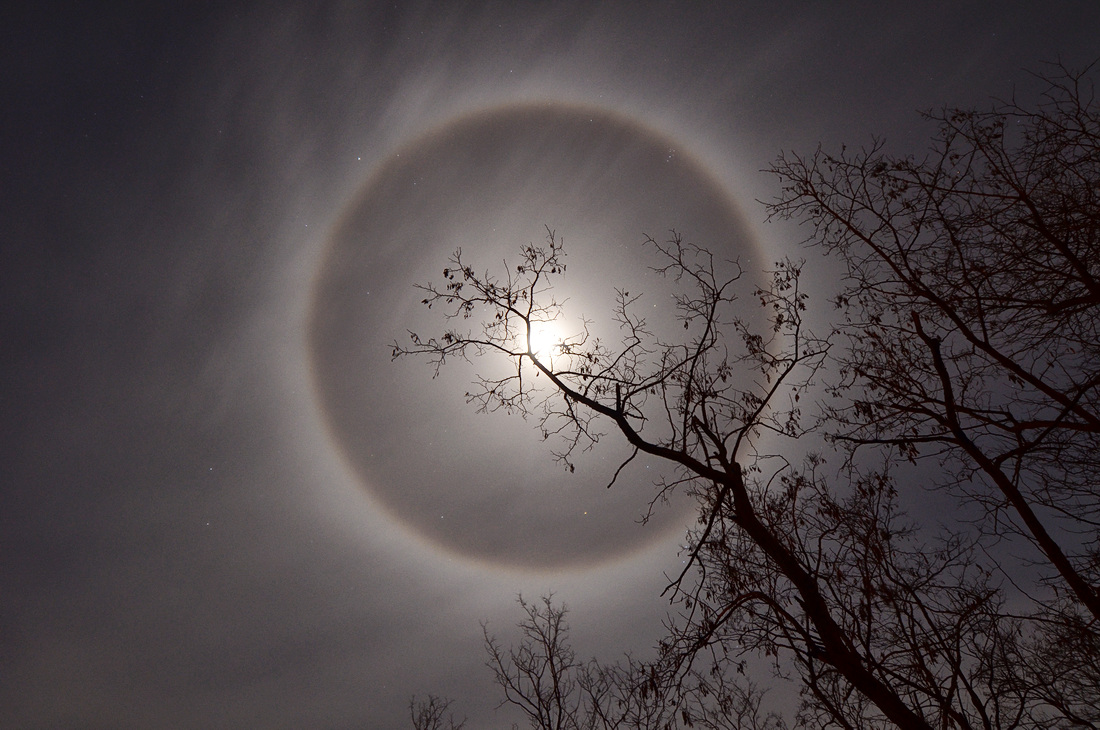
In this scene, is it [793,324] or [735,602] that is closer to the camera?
[735,602]

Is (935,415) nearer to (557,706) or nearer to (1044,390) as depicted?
(1044,390)

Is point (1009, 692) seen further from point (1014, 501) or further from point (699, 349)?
point (699, 349)

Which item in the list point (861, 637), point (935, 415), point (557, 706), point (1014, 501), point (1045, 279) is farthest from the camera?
point (557, 706)

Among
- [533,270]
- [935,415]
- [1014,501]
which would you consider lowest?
[1014,501]

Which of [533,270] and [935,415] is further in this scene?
[533,270]

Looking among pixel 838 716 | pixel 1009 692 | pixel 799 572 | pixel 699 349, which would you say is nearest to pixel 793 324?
pixel 699 349

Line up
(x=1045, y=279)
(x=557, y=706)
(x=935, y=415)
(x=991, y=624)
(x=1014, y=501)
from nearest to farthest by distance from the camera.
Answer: (x=1045, y=279) → (x=1014, y=501) → (x=935, y=415) → (x=991, y=624) → (x=557, y=706)

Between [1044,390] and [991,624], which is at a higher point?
[1044,390]

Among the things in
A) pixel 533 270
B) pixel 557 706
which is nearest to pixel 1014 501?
pixel 533 270

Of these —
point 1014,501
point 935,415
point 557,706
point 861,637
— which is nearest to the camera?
point 1014,501
